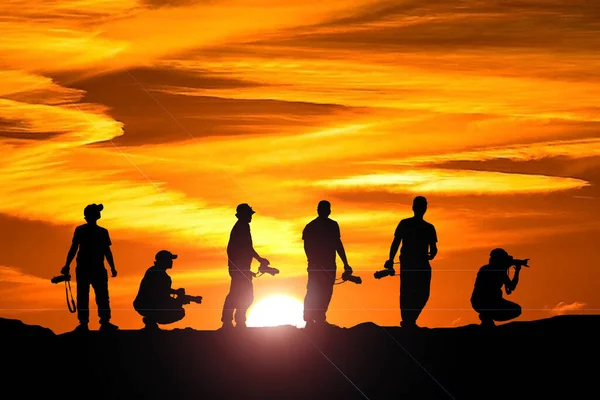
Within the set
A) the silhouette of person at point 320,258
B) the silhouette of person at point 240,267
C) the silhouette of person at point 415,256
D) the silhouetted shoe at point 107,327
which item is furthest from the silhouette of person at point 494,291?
the silhouetted shoe at point 107,327

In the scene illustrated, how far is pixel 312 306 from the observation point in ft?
106

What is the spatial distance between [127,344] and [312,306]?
3778 millimetres

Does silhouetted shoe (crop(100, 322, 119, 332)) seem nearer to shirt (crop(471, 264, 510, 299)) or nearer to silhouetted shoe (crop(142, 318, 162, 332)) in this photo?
silhouetted shoe (crop(142, 318, 162, 332))

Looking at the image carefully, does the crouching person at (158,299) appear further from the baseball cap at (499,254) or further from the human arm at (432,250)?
the baseball cap at (499,254)

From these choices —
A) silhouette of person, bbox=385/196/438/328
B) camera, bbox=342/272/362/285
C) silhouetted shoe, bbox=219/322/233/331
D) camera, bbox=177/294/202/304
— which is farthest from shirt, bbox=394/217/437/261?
camera, bbox=177/294/202/304

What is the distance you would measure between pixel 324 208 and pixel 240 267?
6.93 feet

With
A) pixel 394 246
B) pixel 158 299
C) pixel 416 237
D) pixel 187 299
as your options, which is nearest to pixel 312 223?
pixel 394 246

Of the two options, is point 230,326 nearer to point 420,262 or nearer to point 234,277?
point 234,277

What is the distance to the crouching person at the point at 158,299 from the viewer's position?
3212cm

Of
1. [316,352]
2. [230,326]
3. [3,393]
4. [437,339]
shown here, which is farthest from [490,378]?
[3,393]

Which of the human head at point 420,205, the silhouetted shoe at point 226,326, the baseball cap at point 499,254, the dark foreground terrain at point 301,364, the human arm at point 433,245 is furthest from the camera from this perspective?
the baseball cap at point 499,254

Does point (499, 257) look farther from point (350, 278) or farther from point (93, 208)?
point (93, 208)

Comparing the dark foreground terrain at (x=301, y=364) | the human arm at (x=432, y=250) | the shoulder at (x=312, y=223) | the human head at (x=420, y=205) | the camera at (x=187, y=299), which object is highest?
the human head at (x=420, y=205)

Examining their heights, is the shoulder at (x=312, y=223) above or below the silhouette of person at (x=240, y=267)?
above
